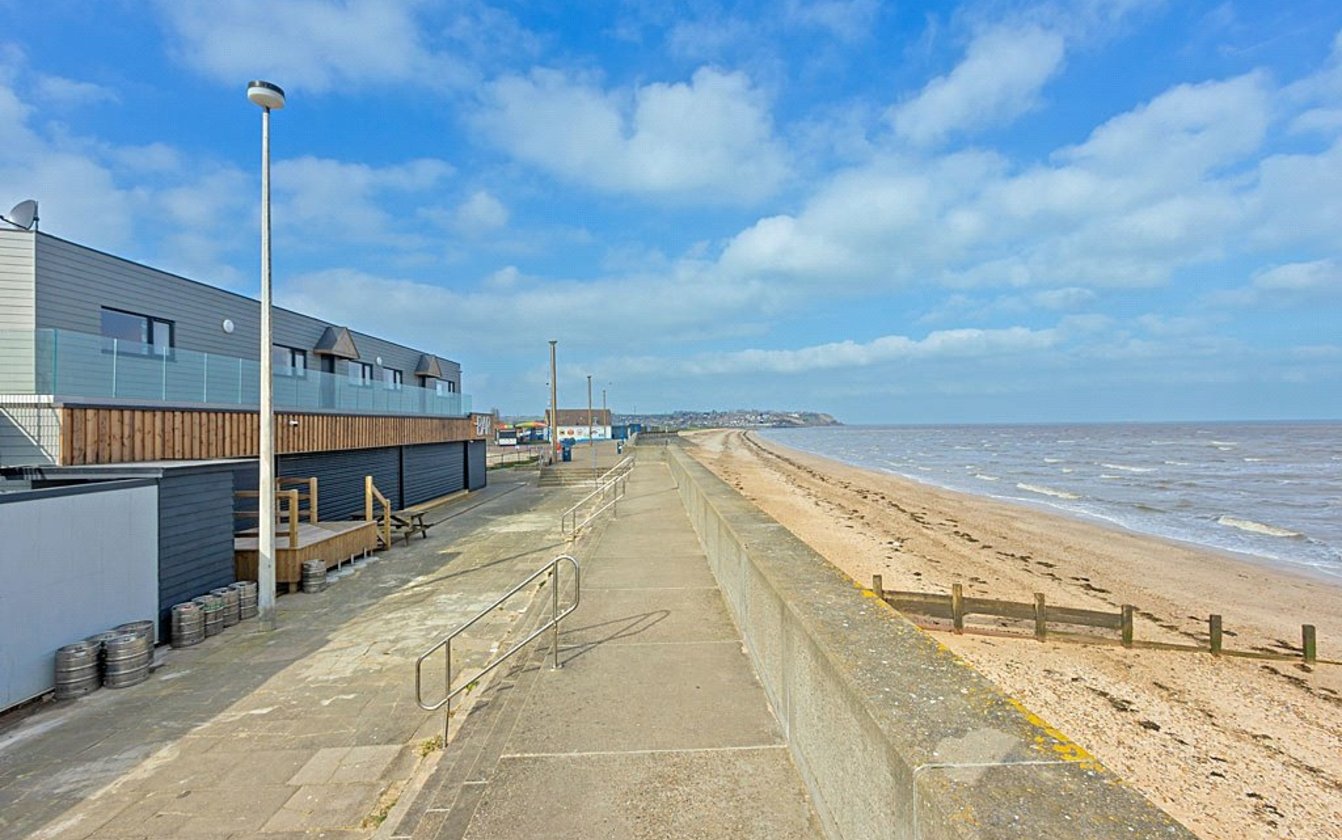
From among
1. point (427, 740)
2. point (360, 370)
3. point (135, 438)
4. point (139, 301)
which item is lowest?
point (427, 740)

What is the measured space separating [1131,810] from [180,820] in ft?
18.4

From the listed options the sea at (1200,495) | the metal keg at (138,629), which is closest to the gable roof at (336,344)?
the metal keg at (138,629)

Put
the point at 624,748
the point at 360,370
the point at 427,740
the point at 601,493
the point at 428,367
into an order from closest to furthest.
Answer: the point at 624,748
the point at 427,740
the point at 601,493
the point at 360,370
the point at 428,367

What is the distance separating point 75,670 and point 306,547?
4830 millimetres

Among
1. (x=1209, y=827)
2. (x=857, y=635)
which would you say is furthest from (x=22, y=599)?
(x=1209, y=827)

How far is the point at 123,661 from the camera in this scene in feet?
23.2

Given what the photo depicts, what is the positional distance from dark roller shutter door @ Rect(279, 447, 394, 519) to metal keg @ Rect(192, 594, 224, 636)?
21.1 ft

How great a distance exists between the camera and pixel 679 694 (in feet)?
16.8

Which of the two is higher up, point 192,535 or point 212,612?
point 192,535

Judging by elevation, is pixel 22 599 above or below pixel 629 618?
above

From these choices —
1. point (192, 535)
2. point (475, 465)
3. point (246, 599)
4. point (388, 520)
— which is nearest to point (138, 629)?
point (192, 535)

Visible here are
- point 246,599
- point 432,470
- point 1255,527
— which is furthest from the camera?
point 1255,527

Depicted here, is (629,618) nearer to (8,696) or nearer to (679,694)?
(679,694)

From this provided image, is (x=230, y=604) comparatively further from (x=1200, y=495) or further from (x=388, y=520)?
(x=1200, y=495)
